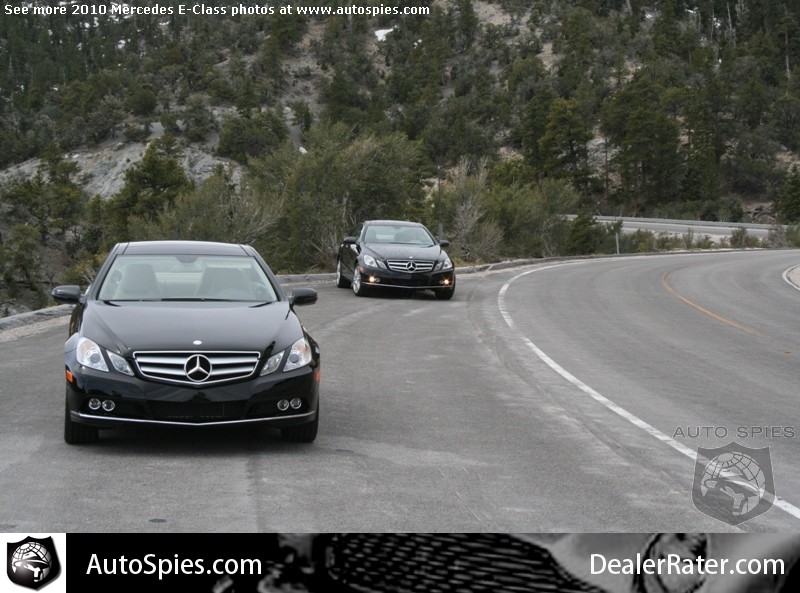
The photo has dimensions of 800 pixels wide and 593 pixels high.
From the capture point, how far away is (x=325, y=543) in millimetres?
4207

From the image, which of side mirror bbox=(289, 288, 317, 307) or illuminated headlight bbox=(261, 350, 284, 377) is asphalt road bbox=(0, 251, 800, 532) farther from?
side mirror bbox=(289, 288, 317, 307)

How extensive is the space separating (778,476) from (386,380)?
200 inches

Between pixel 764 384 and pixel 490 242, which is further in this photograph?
pixel 490 242

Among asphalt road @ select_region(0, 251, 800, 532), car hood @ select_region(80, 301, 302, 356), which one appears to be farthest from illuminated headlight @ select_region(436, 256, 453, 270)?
car hood @ select_region(80, 301, 302, 356)

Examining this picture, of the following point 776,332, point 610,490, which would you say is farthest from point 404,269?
point 610,490

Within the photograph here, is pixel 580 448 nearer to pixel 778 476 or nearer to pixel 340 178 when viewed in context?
pixel 778 476

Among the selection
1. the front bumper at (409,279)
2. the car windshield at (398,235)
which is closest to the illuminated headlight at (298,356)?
the front bumper at (409,279)

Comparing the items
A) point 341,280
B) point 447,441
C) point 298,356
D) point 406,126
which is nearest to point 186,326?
point 298,356

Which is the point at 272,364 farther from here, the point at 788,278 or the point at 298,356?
the point at 788,278

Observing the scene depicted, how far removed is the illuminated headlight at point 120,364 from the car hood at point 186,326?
1.8 inches

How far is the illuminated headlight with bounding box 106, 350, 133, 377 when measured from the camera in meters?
7.50

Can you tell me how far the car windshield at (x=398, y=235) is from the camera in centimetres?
2433

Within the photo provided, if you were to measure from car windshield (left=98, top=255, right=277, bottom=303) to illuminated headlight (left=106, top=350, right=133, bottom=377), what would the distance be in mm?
1263

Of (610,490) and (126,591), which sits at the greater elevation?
(126,591)
